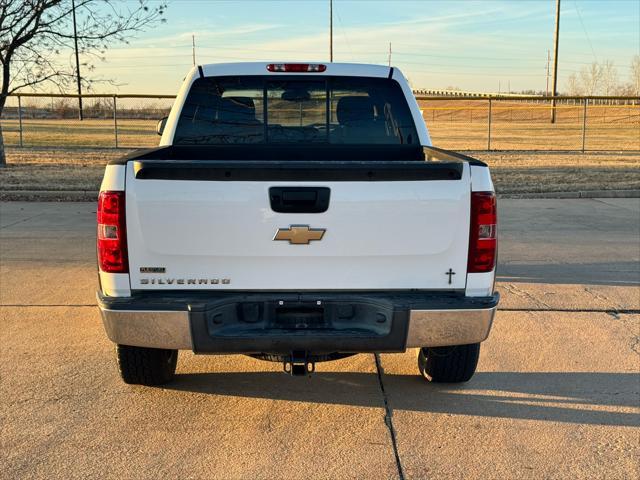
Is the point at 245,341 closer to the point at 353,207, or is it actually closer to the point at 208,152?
the point at 353,207

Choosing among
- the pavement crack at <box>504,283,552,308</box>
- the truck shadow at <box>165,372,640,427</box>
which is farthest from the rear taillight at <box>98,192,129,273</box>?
the pavement crack at <box>504,283,552,308</box>

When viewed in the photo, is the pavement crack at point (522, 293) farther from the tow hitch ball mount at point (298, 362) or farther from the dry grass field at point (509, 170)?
the dry grass field at point (509, 170)

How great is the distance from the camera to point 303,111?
5.17m

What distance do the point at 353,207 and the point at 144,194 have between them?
3.39ft

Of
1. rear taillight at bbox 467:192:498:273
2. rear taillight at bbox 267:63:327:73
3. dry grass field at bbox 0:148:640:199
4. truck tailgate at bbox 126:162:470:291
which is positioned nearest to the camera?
truck tailgate at bbox 126:162:470:291

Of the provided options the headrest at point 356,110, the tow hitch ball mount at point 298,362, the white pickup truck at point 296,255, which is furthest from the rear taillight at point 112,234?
the headrest at point 356,110

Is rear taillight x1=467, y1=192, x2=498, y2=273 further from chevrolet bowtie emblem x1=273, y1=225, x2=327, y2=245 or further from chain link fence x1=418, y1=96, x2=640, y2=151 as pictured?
chain link fence x1=418, y1=96, x2=640, y2=151

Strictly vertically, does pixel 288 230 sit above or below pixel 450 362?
above

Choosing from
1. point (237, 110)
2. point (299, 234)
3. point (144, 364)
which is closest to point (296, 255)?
point (299, 234)

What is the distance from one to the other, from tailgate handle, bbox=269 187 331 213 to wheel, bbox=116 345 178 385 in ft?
4.27

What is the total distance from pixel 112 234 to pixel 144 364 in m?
1.08

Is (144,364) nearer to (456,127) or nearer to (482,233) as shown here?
(482,233)

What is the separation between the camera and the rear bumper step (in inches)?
132

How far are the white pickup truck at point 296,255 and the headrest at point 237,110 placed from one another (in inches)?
66.5
